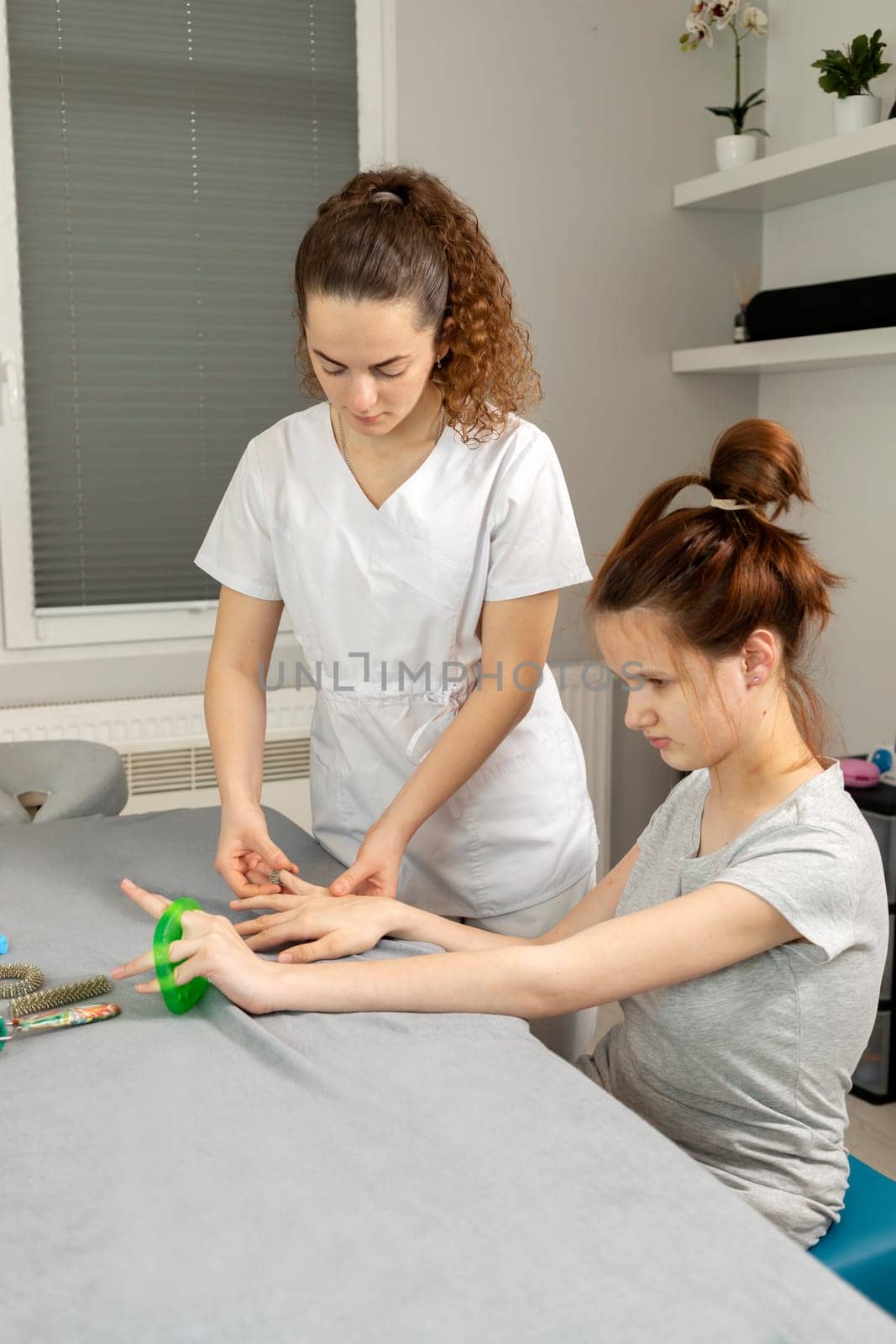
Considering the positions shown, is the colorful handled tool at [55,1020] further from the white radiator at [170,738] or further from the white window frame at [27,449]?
the white window frame at [27,449]

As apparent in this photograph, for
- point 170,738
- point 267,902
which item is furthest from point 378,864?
point 170,738

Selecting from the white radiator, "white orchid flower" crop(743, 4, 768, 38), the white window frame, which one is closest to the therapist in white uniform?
the white radiator

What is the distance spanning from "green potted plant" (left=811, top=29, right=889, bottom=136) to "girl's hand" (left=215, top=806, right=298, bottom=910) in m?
2.09

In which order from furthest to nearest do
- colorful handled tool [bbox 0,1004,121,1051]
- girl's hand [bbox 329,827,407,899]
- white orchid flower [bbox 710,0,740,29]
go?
white orchid flower [bbox 710,0,740,29] < girl's hand [bbox 329,827,407,899] < colorful handled tool [bbox 0,1004,121,1051]

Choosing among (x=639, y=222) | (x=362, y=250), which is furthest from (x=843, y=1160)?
(x=639, y=222)

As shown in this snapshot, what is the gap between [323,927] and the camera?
3.88 ft

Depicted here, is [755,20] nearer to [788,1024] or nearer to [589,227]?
[589,227]

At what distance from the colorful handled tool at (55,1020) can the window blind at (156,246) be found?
1.95 meters

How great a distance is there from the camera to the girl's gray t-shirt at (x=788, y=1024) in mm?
1077

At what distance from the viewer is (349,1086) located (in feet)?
3.02

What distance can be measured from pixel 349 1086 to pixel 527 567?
684 millimetres

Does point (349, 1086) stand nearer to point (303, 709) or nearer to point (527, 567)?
point (527, 567)

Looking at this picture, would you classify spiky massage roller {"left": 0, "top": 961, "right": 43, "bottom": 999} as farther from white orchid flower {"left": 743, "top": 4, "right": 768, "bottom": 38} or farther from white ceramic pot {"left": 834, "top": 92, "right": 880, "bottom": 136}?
white orchid flower {"left": 743, "top": 4, "right": 768, "bottom": 38}

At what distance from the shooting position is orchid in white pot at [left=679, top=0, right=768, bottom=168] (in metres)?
3.02
